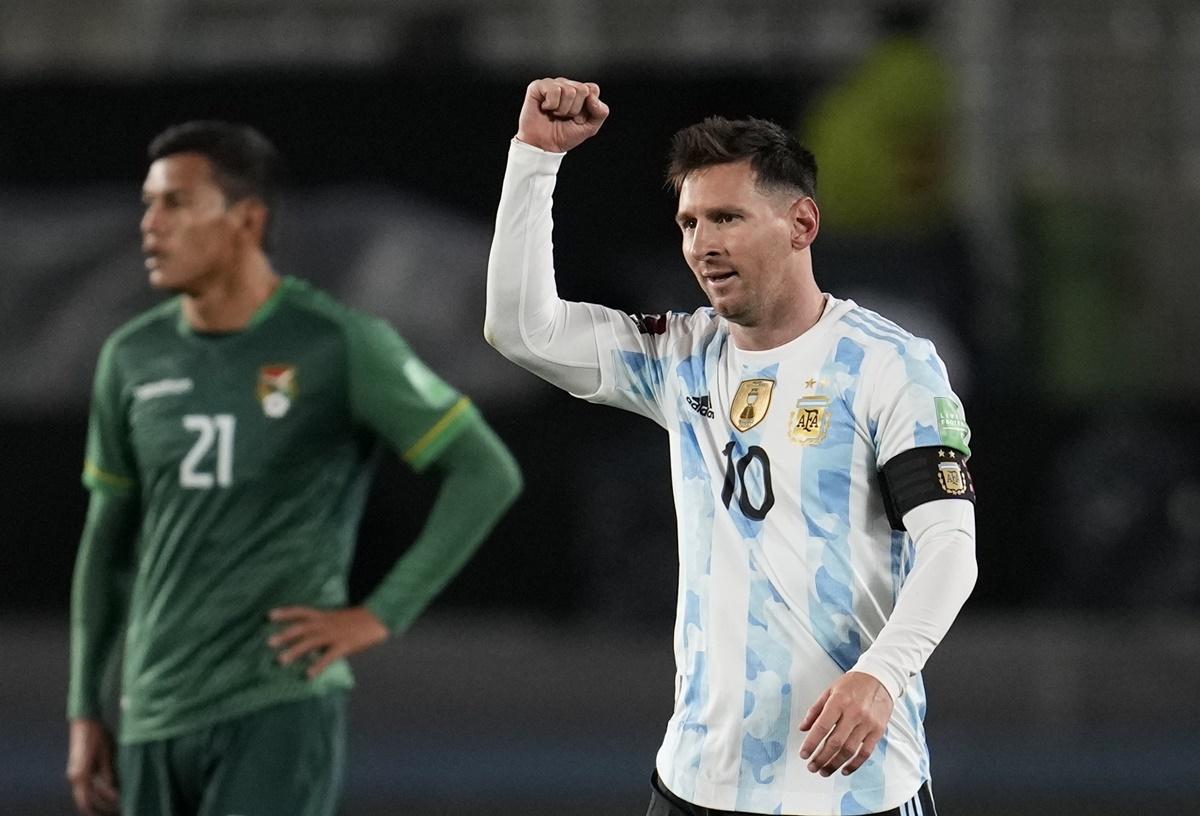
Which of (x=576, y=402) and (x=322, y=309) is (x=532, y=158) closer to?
(x=322, y=309)

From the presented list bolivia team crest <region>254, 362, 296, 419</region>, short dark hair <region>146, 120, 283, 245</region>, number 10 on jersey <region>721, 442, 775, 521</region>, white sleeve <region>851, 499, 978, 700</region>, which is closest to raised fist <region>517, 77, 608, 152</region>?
number 10 on jersey <region>721, 442, 775, 521</region>

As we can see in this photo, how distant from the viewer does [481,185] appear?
9.72 m

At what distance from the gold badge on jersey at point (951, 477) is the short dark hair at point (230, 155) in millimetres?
2101

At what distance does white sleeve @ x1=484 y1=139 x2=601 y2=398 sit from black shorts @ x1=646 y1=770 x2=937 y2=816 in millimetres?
863

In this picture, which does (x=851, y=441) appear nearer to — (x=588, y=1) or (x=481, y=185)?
(x=481, y=185)

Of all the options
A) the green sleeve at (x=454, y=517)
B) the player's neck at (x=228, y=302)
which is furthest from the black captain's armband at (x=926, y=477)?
the player's neck at (x=228, y=302)

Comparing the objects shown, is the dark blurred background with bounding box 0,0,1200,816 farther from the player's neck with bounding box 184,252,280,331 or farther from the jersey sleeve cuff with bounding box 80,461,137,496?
the player's neck with bounding box 184,252,280,331

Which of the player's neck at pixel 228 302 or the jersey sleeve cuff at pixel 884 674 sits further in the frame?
the player's neck at pixel 228 302

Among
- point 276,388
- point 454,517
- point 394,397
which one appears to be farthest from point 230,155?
point 454,517

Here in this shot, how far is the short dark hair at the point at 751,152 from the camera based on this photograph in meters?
3.57

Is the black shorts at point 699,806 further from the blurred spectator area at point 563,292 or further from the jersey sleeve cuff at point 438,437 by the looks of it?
the blurred spectator area at point 563,292

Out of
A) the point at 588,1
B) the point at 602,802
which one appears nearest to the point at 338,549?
the point at 602,802

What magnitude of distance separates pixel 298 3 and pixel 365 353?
9.29 metres

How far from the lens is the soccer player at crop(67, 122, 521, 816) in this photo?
436cm
